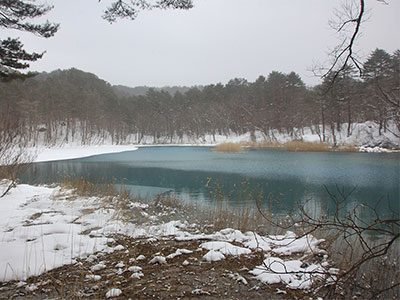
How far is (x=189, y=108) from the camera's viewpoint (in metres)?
62.0

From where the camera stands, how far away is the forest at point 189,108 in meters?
32.6

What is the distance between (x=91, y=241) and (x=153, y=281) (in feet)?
6.22

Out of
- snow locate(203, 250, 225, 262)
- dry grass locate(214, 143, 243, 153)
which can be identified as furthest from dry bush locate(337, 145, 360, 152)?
snow locate(203, 250, 225, 262)

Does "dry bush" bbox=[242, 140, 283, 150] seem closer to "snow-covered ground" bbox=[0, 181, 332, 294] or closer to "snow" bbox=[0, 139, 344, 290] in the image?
"snow-covered ground" bbox=[0, 181, 332, 294]

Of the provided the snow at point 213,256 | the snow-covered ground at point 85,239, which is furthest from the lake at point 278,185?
the snow at point 213,256

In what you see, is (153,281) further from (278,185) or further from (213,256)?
(278,185)

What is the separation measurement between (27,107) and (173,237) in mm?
35955

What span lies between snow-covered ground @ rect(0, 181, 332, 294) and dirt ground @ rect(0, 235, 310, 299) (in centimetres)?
12

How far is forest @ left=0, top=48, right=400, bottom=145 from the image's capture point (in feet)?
107

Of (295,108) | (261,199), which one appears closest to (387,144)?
(295,108)

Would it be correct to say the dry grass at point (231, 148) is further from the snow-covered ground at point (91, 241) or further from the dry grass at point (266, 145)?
the snow-covered ground at point (91, 241)

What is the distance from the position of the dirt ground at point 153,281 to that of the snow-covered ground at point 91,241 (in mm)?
117

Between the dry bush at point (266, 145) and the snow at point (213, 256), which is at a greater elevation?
the dry bush at point (266, 145)

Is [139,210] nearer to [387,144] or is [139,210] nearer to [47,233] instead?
[47,233]
